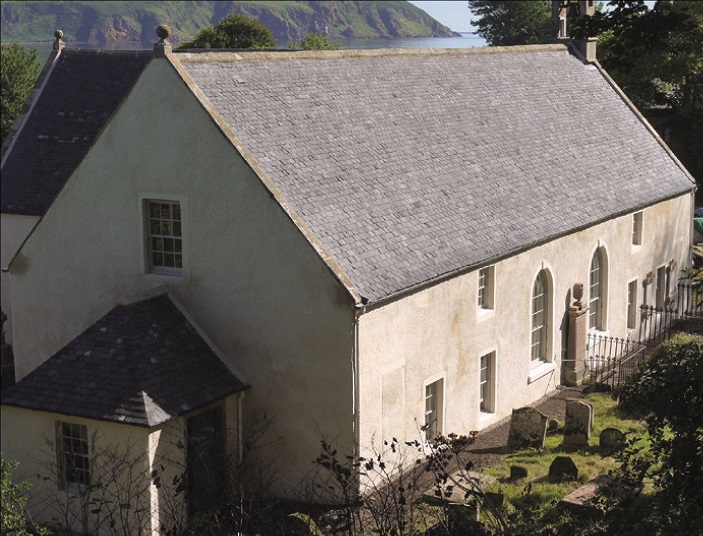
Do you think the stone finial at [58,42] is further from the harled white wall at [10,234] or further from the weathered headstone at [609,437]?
the weathered headstone at [609,437]

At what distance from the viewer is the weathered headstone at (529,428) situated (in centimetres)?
2884

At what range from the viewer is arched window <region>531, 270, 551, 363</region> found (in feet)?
110

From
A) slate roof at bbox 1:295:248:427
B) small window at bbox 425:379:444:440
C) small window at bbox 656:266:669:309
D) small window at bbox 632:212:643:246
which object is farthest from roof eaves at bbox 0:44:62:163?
small window at bbox 656:266:669:309

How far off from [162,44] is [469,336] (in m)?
10.7

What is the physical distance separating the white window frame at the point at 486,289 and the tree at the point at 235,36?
2023 inches

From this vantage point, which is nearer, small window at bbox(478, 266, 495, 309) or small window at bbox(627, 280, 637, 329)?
small window at bbox(478, 266, 495, 309)

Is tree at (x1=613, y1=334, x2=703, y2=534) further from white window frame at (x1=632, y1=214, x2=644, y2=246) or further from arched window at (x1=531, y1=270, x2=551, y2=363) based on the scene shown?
white window frame at (x1=632, y1=214, x2=644, y2=246)

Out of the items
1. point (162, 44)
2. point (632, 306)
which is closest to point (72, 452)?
point (162, 44)

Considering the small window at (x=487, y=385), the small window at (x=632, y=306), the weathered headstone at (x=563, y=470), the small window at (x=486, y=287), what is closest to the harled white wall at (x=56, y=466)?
the weathered headstone at (x=563, y=470)

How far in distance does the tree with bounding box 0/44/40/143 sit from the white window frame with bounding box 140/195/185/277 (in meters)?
36.7

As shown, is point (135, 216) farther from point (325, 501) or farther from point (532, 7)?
point (532, 7)

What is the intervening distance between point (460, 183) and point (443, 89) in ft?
15.4

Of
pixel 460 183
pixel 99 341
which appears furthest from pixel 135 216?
pixel 460 183

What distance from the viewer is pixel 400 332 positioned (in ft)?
88.2
